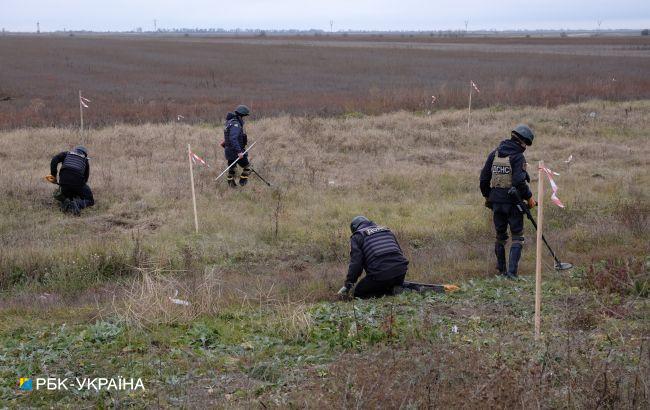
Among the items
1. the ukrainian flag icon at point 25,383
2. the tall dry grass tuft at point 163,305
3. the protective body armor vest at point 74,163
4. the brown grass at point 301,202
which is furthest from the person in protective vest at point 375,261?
the protective body armor vest at point 74,163

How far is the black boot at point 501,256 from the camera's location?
9.48 meters

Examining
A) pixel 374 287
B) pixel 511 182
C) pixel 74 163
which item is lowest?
pixel 374 287

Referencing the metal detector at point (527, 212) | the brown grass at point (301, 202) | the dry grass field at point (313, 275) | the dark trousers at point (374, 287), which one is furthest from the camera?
the brown grass at point (301, 202)

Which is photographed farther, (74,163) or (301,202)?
(301,202)

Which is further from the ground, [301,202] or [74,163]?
[74,163]

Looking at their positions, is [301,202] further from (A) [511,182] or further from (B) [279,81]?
(B) [279,81]

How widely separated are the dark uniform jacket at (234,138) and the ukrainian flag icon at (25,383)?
909cm

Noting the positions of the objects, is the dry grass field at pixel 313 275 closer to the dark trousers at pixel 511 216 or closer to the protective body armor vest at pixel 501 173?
the dark trousers at pixel 511 216

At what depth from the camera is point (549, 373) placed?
17.6ft

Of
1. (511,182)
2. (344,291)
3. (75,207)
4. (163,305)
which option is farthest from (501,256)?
(75,207)

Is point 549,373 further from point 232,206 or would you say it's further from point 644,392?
point 232,206

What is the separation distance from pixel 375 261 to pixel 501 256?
212 cm

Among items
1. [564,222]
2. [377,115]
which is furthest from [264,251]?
[377,115]

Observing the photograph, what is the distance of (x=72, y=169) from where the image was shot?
12531mm
